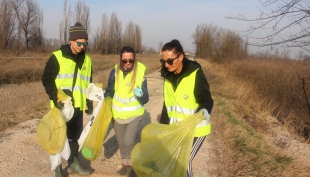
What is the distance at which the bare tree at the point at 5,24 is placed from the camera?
96.9 ft

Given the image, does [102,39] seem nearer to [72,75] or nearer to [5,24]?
[5,24]

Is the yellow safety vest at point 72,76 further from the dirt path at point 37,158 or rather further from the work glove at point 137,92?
the dirt path at point 37,158

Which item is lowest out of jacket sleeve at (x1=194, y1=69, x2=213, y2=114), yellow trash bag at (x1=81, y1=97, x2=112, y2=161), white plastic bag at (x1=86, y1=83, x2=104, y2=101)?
yellow trash bag at (x1=81, y1=97, x2=112, y2=161)

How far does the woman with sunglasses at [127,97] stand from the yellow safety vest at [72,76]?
33cm

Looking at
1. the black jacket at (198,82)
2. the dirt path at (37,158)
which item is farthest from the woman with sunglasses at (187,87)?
the dirt path at (37,158)

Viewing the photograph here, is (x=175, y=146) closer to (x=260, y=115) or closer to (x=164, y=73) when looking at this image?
(x=164, y=73)

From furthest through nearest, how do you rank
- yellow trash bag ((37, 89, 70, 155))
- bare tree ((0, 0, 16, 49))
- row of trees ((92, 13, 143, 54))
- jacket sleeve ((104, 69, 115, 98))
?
1. row of trees ((92, 13, 143, 54))
2. bare tree ((0, 0, 16, 49))
3. jacket sleeve ((104, 69, 115, 98))
4. yellow trash bag ((37, 89, 70, 155))

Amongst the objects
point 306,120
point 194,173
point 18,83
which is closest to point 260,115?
point 306,120

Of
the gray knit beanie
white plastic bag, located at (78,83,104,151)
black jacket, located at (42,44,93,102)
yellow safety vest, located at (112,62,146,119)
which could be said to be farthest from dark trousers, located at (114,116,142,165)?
the gray knit beanie

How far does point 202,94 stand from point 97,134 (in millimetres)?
1503

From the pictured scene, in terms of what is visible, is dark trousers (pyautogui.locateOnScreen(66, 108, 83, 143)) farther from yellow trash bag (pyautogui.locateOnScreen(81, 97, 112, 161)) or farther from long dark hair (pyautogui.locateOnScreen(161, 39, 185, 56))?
long dark hair (pyautogui.locateOnScreen(161, 39, 185, 56))

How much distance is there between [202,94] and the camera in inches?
97.8

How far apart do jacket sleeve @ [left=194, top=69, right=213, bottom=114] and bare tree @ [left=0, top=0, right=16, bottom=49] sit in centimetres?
3101

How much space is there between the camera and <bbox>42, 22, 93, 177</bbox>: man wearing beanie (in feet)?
10.9
